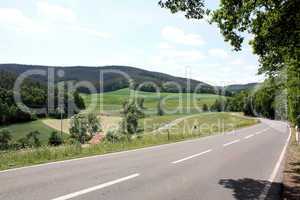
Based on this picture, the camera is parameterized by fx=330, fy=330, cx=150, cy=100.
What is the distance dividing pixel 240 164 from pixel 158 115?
10916cm

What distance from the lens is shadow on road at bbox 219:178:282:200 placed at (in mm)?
8012

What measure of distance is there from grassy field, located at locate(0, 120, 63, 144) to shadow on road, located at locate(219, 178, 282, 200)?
69.0m

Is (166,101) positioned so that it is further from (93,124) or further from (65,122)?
(93,124)

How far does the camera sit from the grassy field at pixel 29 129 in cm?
7574

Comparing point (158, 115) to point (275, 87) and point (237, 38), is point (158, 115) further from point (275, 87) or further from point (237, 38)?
point (237, 38)

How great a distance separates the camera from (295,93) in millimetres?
19859

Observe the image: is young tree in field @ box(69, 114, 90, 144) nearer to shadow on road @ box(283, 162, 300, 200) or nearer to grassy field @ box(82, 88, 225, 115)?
grassy field @ box(82, 88, 225, 115)

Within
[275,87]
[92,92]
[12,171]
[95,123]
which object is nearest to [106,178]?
[12,171]

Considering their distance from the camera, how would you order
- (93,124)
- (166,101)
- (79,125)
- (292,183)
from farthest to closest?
1. (166,101)
2. (93,124)
3. (79,125)
4. (292,183)

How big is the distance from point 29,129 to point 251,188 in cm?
7899

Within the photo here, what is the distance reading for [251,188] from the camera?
8875 millimetres

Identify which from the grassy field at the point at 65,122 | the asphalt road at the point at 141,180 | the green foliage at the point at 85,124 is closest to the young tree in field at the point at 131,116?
the grassy field at the point at 65,122

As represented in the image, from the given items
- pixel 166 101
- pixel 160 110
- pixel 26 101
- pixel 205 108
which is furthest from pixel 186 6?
pixel 205 108

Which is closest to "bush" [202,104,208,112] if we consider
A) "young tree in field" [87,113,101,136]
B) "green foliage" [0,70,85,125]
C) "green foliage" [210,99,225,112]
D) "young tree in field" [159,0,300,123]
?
"green foliage" [210,99,225,112]
